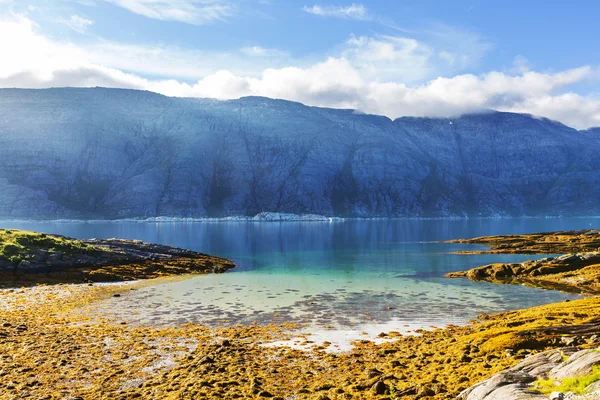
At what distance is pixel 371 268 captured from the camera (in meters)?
72.0

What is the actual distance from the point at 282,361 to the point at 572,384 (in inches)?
612

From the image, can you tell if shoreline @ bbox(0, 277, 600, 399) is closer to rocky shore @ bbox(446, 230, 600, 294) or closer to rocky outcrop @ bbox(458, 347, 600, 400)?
rocky outcrop @ bbox(458, 347, 600, 400)

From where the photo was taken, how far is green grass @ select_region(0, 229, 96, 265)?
58.6m

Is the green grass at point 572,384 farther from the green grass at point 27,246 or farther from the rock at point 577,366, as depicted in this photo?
the green grass at point 27,246

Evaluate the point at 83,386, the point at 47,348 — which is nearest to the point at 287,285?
the point at 47,348

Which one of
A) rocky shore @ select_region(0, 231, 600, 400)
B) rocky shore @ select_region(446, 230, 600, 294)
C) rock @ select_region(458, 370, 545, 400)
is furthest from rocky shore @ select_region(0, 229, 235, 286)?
rock @ select_region(458, 370, 545, 400)

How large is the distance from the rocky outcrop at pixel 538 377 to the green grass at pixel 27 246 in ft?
201

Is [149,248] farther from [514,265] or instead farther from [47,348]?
[514,265]

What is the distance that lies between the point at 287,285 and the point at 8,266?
36.5 meters

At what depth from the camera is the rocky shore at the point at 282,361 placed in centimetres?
1812

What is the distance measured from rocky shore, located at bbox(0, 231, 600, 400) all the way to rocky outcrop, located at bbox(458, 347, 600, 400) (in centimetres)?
6

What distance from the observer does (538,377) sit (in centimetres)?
1458

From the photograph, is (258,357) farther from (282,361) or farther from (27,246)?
(27,246)

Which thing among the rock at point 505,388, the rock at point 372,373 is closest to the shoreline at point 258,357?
the rock at point 372,373
